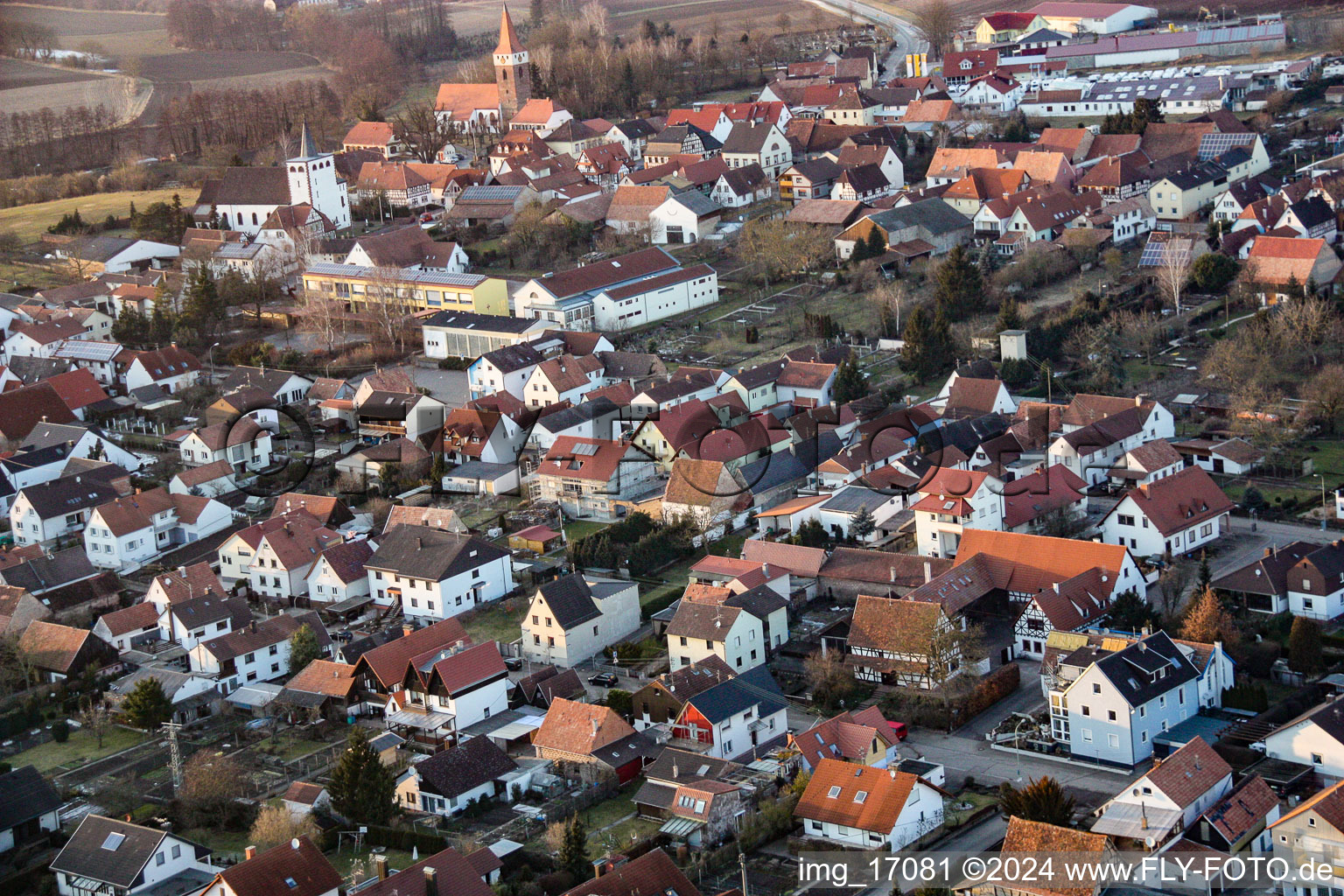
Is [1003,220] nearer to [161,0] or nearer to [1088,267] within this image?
[1088,267]

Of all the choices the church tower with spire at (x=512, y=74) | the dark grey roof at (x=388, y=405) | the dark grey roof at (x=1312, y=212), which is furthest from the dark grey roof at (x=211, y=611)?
the church tower with spire at (x=512, y=74)

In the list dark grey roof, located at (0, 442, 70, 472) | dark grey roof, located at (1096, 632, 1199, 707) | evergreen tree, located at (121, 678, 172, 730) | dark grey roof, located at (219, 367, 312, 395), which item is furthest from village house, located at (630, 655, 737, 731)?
dark grey roof, located at (219, 367, 312, 395)

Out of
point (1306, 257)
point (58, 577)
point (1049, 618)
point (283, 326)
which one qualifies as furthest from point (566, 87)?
point (1049, 618)

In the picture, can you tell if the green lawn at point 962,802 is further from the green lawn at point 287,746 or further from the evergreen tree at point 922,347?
the evergreen tree at point 922,347

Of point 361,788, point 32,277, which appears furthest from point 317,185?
point 361,788

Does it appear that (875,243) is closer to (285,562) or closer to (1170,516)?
(1170,516)

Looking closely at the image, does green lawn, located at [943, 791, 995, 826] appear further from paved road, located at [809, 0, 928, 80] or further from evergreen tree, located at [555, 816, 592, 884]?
paved road, located at [809, 0, 928, 80]
